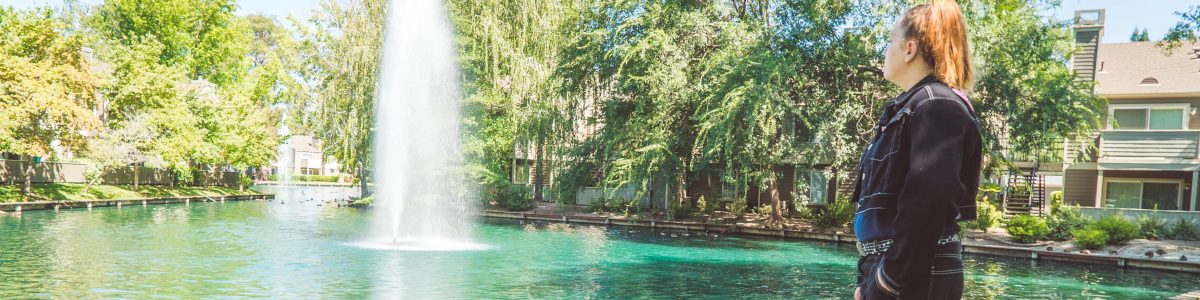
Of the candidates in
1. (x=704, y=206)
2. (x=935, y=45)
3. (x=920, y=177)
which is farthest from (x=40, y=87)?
(x=920, y=177)

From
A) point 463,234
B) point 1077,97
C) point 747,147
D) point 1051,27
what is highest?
point 1051,27

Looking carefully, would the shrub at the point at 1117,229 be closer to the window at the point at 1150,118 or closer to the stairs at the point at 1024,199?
the stairs at the point at 1024,199

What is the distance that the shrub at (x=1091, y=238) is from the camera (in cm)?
2014

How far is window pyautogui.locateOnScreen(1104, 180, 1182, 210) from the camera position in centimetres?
2691

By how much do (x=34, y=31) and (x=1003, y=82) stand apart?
3264cm

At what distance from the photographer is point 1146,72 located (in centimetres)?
2703

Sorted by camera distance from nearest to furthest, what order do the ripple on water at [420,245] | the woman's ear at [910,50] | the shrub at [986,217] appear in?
the woman's ear at [910,50], the ripple on water at [420,245], the shrub at [986,217]

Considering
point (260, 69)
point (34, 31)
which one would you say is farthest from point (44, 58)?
point (260, 69)

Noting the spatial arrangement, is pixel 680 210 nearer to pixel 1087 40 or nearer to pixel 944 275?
pixel 1087 40

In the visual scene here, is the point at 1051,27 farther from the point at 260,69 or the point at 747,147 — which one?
the point at 260,69

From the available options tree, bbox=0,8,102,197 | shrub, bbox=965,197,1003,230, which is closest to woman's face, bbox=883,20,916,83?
shrub, bbox=965,197,1003,230

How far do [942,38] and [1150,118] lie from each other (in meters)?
29.1

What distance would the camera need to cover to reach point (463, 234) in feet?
78.4

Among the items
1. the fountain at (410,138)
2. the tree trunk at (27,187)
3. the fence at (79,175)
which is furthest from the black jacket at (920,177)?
the fence at (79,175)
